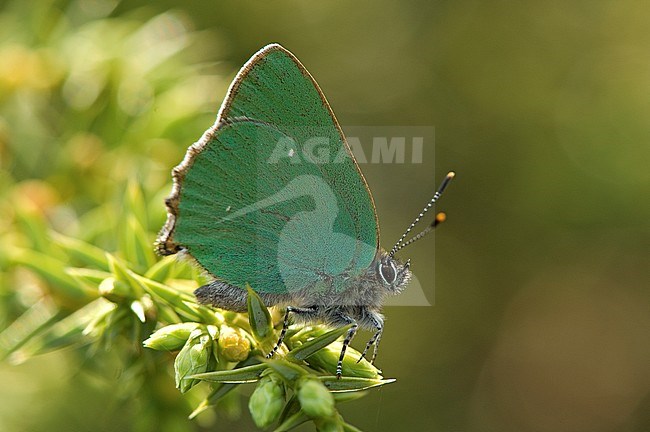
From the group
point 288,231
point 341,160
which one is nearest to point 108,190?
point 288,231

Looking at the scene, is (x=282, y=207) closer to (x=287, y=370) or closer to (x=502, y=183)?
(x=287, y=370)

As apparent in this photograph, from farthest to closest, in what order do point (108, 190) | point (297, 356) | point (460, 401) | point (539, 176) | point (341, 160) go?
point (539, 176) → point (460, 401) → point (108, 190) → point (341, 160) → point (297, 356)

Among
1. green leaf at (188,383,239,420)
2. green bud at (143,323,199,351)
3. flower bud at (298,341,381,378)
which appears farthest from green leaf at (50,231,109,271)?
flower bud at (298,341,381,378)

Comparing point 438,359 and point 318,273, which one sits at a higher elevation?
point 318,273

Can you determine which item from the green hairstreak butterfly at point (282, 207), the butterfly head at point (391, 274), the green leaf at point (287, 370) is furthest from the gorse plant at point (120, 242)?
the butterfly head at point (391, 274)

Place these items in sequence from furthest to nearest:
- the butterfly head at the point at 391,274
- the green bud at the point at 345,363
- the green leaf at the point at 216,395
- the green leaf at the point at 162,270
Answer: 1. the butterfly head at the point at 391,274
2. the green leaf at the point at 162,270
3. the green bud at the point at 345,363
4. the green leaf at the point at 216,395

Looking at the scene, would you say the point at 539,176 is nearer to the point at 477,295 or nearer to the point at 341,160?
the point at 477,295

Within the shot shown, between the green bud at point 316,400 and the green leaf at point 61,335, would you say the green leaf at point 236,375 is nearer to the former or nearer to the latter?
the green bud at point 316,400
